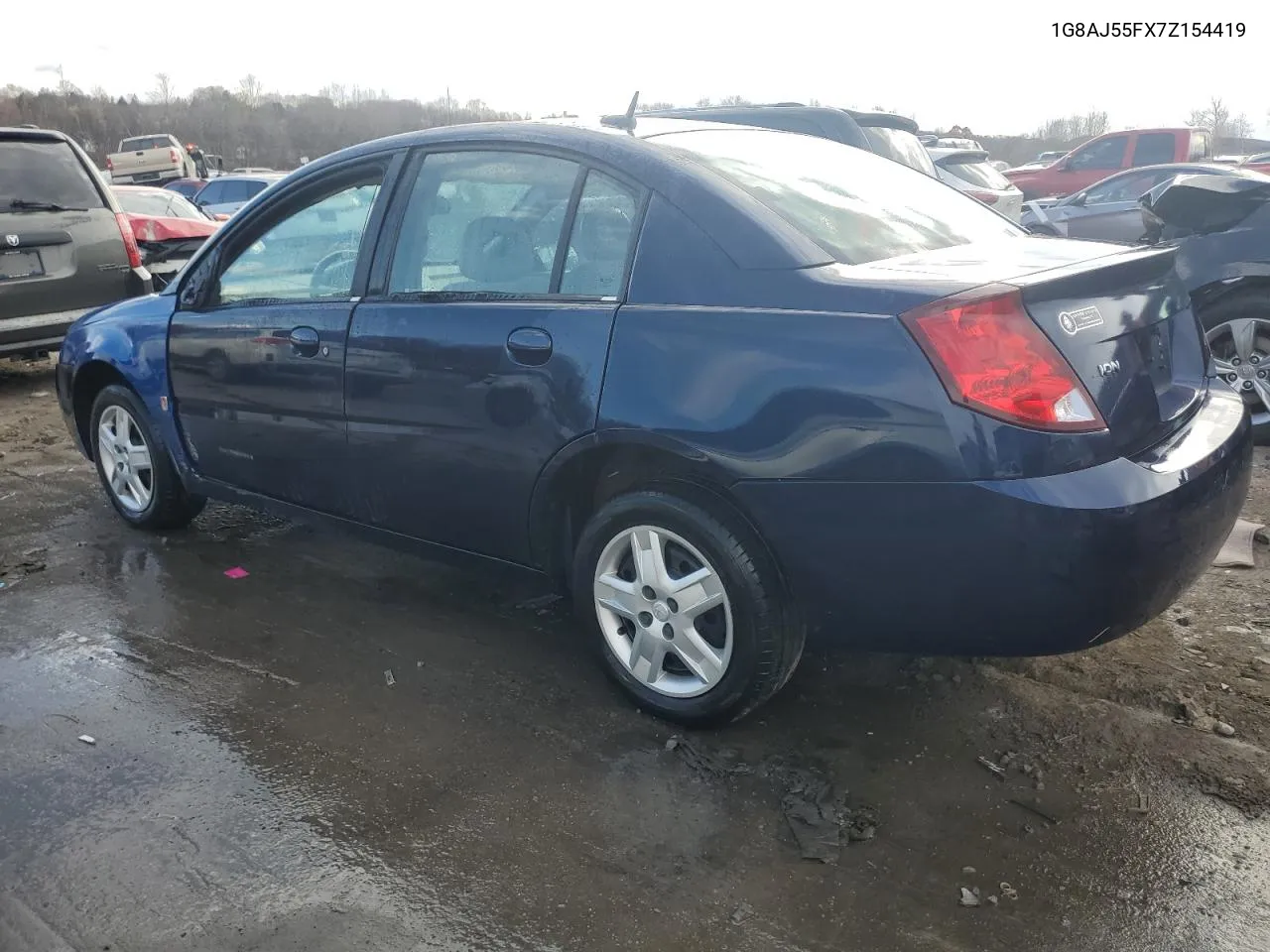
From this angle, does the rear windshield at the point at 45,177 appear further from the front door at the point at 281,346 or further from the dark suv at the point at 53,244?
the front door at the point at 281,346

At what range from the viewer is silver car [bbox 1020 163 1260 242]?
12117 mm

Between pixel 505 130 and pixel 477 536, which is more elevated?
pixel 505 130

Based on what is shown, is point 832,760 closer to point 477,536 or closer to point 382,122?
point 477,536

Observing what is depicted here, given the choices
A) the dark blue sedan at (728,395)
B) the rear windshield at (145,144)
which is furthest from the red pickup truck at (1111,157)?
the rear windshield at (145,144)

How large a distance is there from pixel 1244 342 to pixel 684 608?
4.20m

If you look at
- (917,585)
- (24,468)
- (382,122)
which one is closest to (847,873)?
(917,585)

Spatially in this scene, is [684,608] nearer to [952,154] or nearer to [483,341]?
[483,341]

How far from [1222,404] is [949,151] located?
10440 mm

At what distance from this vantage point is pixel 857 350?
101 inches

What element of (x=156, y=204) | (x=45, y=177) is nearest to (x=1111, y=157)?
(x=156, y=204)

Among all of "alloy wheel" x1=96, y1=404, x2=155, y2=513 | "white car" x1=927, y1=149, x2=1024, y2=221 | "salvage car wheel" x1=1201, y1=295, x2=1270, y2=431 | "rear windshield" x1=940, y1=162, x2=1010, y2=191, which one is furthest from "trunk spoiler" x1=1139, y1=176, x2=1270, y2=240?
"rear windshield" x1=940, y1=162, x2=1010, y2=191

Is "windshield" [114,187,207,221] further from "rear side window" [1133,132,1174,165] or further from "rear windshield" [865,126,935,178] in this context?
"rear side window" [1133,132,1174,165]

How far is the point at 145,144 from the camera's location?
1219 inches

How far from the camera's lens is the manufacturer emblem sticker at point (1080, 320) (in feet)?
8.45
